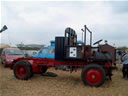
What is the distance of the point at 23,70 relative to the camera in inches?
277

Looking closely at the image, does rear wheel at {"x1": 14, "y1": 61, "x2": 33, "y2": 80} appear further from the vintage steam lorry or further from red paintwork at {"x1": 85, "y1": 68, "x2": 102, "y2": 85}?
red paintwork at {"x1": 85, "y1": 68, "x2": 102, "y2": 85}

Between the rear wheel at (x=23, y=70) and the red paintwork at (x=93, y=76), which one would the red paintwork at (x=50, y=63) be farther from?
the red paintwork at (x=93, y=76)

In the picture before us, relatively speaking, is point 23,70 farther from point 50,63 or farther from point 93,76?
point 93,76

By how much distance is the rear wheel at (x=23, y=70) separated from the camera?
691 centimetres

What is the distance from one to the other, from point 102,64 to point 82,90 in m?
1.54

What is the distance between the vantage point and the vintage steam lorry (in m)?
5.95

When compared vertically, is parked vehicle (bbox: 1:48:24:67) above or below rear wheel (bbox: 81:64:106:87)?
above

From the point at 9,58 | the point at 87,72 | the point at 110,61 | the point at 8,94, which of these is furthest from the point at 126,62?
the point at 9,58

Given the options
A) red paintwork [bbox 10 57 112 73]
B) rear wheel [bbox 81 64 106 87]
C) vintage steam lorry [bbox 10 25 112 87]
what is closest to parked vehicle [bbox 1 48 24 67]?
vintage steam lorry [bbox 10 25 112 87]

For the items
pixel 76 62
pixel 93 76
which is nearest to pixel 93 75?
pixel 93 76

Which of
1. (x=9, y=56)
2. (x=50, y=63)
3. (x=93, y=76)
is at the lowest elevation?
(x=93, y=76)

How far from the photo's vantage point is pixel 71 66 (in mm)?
6535

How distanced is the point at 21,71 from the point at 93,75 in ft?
10.4

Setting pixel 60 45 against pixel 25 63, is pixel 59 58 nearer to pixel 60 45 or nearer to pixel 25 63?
pixel 60 45
